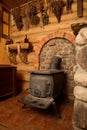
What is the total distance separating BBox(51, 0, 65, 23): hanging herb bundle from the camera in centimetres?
265

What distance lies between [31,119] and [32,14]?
2.39m

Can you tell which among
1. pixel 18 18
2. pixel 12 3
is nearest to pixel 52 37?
pixel 18 18

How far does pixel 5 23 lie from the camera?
3406 millimetres

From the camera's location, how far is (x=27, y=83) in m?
3.19

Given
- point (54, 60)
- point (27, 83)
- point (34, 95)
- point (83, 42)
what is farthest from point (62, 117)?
point (27, 83)

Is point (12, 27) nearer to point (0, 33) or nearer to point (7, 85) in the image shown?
point (0, 33)

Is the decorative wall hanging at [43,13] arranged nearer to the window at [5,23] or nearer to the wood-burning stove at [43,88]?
the window at [5,23]

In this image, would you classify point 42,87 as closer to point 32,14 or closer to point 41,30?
point 41,30

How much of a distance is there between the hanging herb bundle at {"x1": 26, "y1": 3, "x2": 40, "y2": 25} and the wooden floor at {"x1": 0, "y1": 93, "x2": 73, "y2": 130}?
6.55 feet

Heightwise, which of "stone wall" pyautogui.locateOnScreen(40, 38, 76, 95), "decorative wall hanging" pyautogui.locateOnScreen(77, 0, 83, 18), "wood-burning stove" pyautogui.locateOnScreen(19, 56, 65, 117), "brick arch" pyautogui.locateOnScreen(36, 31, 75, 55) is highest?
"decorative wall hanging" pyautogui.locateOnScreen(77, 0, 83, 18)

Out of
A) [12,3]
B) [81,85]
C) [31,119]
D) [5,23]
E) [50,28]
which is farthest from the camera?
[5,23]

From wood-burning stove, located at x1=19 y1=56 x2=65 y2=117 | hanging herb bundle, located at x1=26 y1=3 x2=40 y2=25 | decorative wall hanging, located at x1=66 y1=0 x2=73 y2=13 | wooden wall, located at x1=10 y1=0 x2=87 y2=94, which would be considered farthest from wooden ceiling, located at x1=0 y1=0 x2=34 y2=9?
wood-burning stove, located at x1=19 y1=56 x2=65 y2=117

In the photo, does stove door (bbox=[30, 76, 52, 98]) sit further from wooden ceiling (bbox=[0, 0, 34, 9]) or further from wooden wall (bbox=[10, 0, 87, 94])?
wooden ceiling (bbox=[0, 0, 34, 9])

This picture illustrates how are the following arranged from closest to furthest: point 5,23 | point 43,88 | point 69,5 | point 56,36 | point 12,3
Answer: point 43,88 < point 69,5 < point 56,36 < point 12,3 < point 5,23
